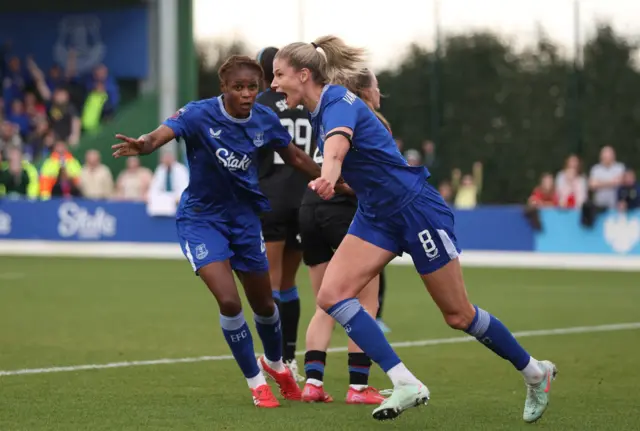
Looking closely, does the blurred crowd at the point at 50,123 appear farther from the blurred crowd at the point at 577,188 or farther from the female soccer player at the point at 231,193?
the female soccer player at the point at 231,193

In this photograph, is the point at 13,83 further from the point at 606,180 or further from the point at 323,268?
the point at 323,268

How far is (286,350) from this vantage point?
342 inches

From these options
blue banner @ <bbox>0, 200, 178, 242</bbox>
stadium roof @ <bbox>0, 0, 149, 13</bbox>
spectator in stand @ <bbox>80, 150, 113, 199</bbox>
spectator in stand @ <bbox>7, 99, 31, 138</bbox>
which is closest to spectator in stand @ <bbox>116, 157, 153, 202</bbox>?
spectator in stand @ <bbox>80, 150, 113, 199</bbox>

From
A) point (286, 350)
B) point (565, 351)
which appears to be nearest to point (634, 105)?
point (565, 351)

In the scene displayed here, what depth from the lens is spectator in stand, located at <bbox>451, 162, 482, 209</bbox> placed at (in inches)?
938

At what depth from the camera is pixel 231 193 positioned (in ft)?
24.6

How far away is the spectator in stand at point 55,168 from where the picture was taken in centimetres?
2647

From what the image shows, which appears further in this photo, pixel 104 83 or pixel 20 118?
pixel 104 83

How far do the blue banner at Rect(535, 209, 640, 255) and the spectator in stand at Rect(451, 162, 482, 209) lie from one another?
1888 millimetres

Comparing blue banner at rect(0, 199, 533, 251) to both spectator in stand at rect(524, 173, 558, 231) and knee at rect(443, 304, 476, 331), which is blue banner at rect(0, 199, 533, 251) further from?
knee at rect(443, 304, 476, 331)

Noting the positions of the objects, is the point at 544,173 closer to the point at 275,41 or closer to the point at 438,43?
the point at 438,43

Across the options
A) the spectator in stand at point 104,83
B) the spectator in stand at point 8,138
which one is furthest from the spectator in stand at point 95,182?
the spectator in stand at point 104,83

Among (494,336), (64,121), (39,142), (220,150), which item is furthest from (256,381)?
(64,121)

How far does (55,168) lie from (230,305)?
1998 centimetres
